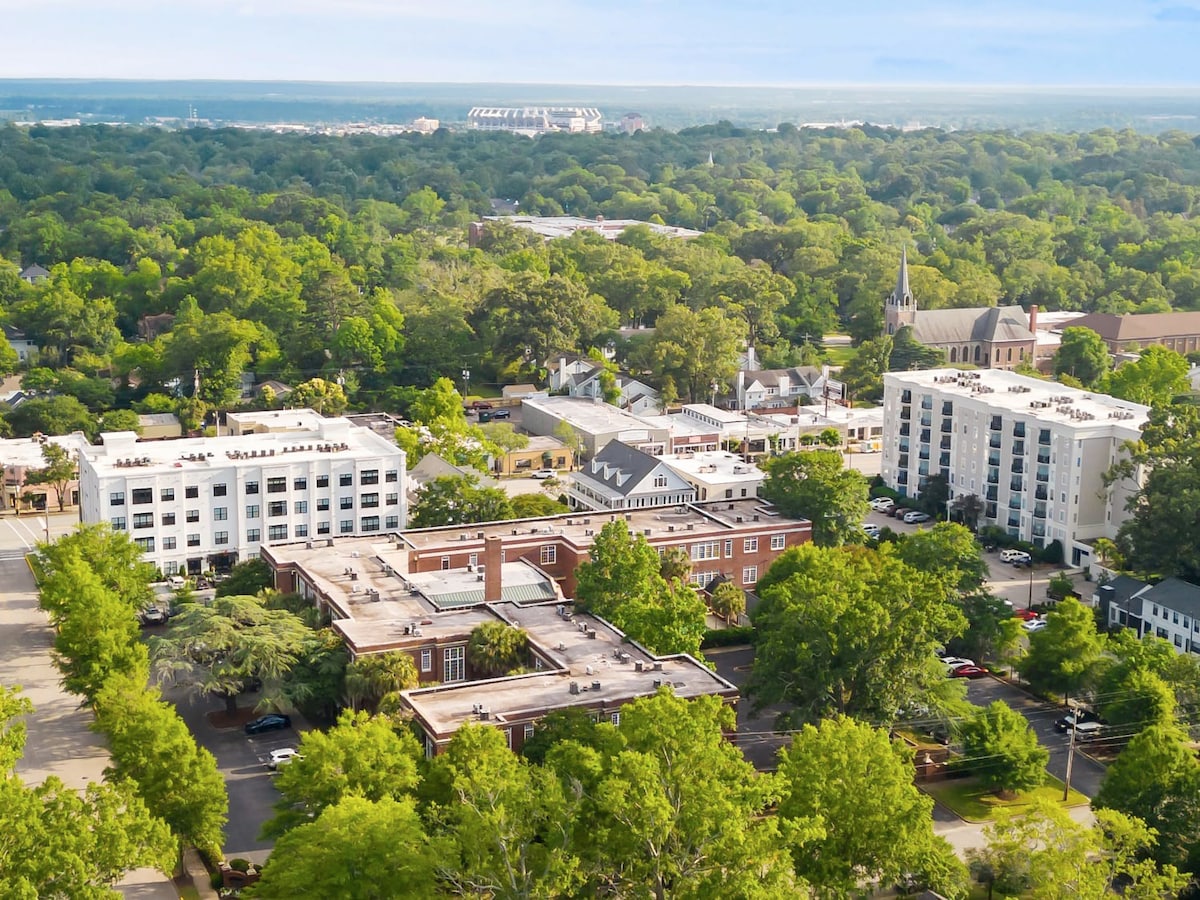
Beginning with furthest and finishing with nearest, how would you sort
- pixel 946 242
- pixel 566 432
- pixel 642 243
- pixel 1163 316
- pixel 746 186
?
pixel 746 186 → pixel 946 242 → pixel 642 243 → pixel 1163 316 → pixel 566 432

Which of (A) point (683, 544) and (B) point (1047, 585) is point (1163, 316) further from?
(A) point (683, 544)

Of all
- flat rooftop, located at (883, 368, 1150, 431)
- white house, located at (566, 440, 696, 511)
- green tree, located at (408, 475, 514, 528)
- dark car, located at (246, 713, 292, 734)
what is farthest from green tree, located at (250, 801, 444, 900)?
flat rooftop, located at (883, 368, 1150, 431)

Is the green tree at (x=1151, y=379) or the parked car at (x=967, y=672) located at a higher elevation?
the green tree at (x=1151, y=379)

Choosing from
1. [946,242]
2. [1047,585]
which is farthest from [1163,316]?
[1047,585]

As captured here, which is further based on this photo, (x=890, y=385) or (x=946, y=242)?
(x=946, y=242)

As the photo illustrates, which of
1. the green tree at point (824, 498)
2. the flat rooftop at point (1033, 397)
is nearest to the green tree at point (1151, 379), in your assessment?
the flat rooftop at point (1033, 397)

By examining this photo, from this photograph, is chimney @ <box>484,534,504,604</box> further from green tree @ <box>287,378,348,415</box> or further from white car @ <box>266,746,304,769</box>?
green tree @ <box>287,378,348,415</box>

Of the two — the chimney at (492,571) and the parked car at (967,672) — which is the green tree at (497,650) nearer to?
the chimney at (492,571)

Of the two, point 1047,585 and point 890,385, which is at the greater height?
point 890,385
